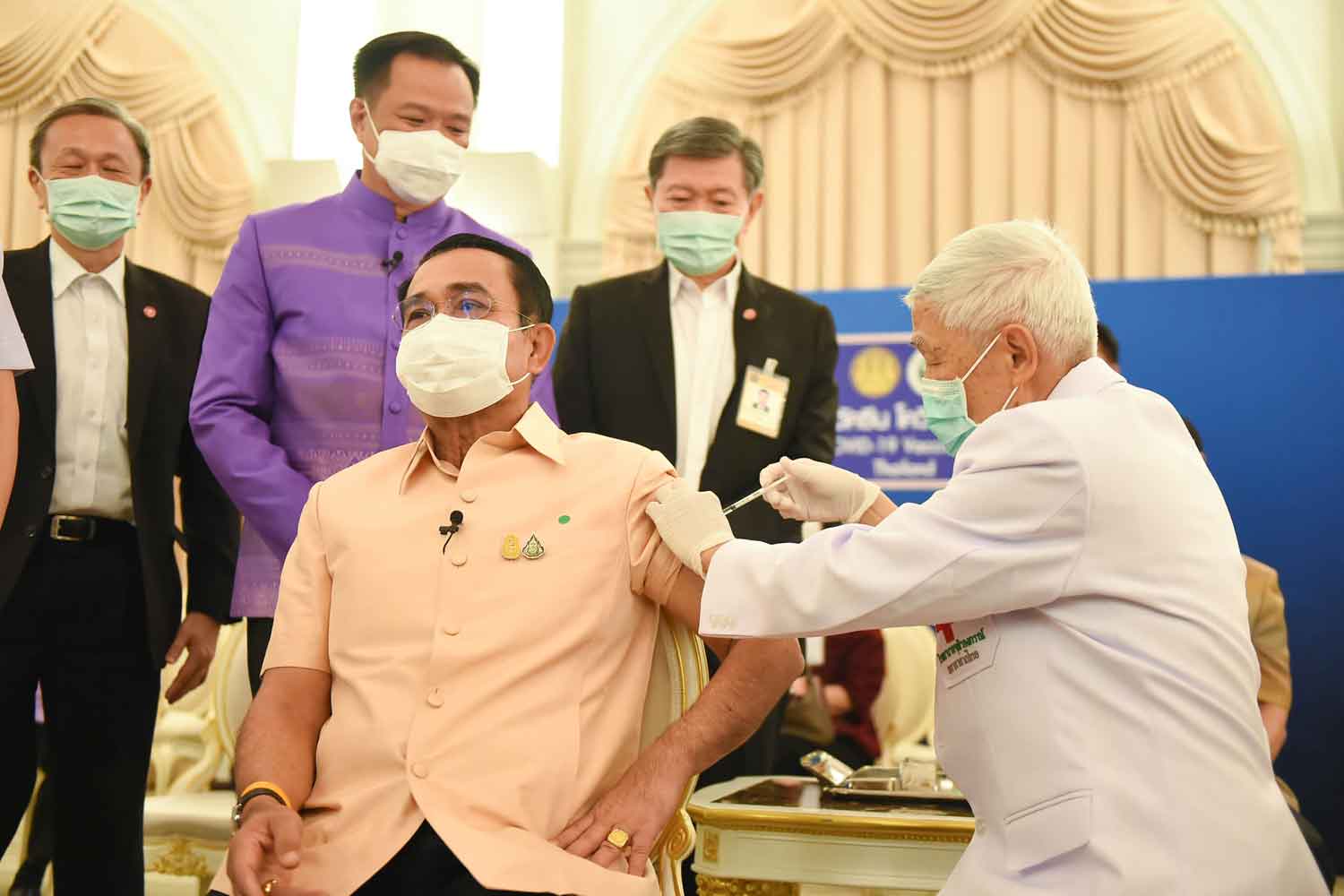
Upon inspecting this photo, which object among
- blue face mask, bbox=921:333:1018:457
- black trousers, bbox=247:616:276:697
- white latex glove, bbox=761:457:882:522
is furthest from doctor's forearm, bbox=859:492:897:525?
black trousers, bbox=247:616:276:697

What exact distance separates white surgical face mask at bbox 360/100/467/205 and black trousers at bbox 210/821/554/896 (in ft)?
4.32

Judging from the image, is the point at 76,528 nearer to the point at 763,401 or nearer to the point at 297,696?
the point at 297,696

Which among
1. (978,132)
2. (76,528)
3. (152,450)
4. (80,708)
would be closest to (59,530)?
(76,528)

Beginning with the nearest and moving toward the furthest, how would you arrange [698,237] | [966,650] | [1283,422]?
[966,650] < [698,237] < [1283,422]

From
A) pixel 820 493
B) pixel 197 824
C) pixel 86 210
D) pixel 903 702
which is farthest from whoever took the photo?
pixel 903 702

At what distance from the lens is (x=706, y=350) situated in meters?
2.93

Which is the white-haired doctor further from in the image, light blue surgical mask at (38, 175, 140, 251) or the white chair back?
the white chair back

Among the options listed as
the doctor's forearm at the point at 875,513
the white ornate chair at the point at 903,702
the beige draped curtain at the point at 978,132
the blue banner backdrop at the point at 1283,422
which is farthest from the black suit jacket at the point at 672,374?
the beige draped curtain at the point at 978,132

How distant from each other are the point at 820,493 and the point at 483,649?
1.86 ft

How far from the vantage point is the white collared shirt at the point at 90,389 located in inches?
101

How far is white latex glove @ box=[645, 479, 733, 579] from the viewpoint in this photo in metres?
1.68

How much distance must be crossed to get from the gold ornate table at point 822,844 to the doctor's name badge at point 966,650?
0.85 meters

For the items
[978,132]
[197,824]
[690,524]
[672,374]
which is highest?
[978,132]

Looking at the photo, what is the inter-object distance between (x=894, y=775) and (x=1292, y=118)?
12.6 feet
